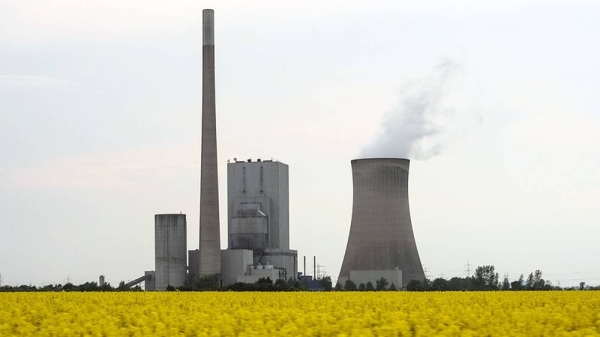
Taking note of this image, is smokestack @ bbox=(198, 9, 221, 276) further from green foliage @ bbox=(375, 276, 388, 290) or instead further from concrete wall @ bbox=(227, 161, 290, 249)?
green foliage @ bbox=(375, 276, 388, 290)

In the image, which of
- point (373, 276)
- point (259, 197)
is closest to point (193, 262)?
point (259, 197)

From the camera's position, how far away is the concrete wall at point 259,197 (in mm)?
73000

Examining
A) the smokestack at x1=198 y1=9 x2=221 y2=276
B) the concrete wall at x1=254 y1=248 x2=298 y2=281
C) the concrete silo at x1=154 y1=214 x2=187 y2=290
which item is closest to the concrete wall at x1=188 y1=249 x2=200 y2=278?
the concrete silo at x1=154 y1=214 x2=187 y2=290

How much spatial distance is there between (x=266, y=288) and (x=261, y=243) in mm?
25465

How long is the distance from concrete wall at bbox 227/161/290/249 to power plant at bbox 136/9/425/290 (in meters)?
0.07

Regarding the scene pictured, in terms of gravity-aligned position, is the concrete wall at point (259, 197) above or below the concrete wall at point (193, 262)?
above

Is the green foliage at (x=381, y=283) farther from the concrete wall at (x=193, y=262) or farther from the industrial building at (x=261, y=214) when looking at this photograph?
the concrete wall at (x=193, y=262)

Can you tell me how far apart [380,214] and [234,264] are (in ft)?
55.4

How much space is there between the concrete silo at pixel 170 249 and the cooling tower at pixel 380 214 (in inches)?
586

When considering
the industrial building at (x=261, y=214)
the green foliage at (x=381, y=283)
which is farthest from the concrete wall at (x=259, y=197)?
the green foliage at (x=381, y=283)

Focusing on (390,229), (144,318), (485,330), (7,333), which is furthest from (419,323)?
(390,229)

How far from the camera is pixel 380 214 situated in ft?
179

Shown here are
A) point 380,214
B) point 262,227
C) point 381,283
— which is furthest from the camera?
point 262,227

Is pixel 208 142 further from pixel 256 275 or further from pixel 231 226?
pixel 231 226
